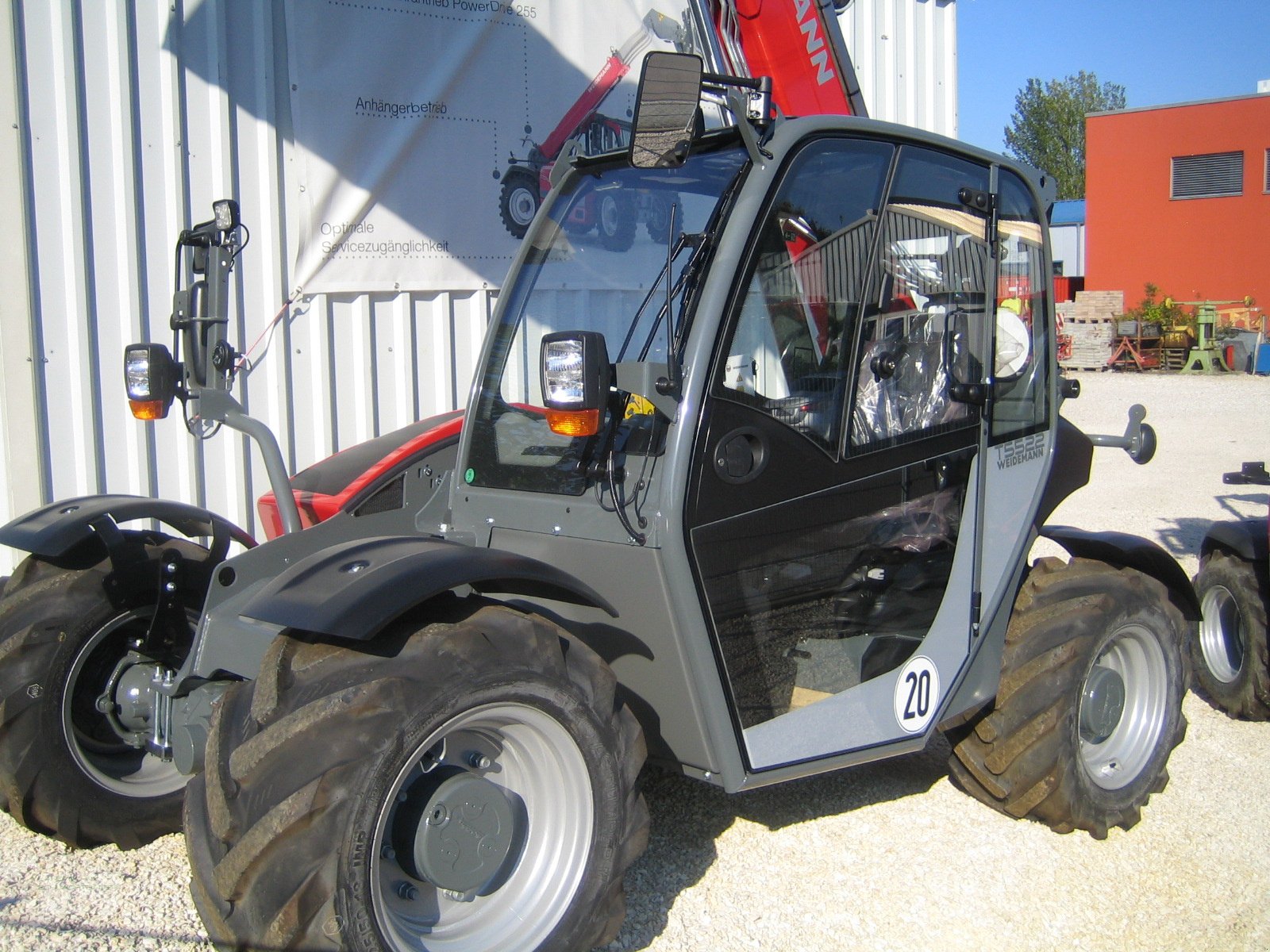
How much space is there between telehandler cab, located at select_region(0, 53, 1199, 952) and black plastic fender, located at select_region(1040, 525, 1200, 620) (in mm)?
18

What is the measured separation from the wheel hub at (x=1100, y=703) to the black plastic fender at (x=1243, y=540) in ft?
4.68

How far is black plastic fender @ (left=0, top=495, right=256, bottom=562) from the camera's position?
334cm

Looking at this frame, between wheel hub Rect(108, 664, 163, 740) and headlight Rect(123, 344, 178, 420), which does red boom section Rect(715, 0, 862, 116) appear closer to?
headlight Rect(123, 344, 178, 420)

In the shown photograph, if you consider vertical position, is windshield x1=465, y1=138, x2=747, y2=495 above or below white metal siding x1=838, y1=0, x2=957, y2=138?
below

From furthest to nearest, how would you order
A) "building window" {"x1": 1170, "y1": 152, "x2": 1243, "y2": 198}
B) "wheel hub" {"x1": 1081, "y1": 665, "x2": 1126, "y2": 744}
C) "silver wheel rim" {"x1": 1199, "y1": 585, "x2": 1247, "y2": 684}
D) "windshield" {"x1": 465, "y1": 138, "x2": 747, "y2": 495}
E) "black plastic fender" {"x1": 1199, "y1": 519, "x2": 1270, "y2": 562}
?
"building window" {"x1": 1170, "y1": 152, "x2": 1243, "y2": 198} → "silver wheel rim" {"x1": 1199, "y1": 585, "x2": 1247, "y2": 684} → "black plastic fender" {"x1": 1199, "y1": 519, "x2": 1270, "y2": 562} → "wheel hub" {"x1": 1081, "y1": 665, "x2": 1126, "y2": 744} → "windshield" {"x1": 465, "y1": 138, "x2": 747, "y2": 495}

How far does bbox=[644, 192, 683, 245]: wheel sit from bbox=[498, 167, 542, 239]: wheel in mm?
3692

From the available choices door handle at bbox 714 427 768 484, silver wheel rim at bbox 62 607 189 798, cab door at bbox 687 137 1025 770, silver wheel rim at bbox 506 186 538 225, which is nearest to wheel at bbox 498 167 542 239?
silver wheel rim at bbox 506 186 538 225

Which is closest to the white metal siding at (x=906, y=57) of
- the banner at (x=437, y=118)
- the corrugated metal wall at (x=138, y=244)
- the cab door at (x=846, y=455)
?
the banner at (x=437, y=118)

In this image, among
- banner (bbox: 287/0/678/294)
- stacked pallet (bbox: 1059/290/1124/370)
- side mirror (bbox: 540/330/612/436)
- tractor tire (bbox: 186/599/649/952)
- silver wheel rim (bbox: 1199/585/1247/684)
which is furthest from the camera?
stacked pallet (bbox: 1059/290/1124/370)

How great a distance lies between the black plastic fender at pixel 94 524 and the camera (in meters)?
3.34

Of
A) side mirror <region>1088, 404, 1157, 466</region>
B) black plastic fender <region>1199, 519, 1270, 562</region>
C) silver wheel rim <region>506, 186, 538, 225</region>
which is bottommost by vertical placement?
black plastic fender <region>1199, 519, 1270, 562</region>

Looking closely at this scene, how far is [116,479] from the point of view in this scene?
18.2ft

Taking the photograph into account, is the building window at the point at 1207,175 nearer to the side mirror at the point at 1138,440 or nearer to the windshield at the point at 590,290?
the side mirror at the point at 1138,440

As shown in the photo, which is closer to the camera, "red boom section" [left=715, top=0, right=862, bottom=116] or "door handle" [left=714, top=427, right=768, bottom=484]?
"door handle" [left=714, top=427, right=768, bottom=484]
